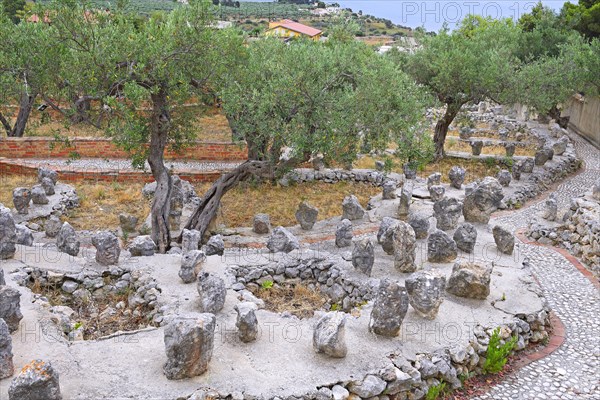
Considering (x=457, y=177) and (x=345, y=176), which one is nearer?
(x=457, y=177)

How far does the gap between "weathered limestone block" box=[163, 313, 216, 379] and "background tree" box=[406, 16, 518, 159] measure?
64.7 ft

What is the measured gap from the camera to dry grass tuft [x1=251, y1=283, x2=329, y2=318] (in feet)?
43.2

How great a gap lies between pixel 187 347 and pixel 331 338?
94.9 inches

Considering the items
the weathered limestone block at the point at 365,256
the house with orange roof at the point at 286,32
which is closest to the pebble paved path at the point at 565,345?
the weathered limestone block at the point at 365,256

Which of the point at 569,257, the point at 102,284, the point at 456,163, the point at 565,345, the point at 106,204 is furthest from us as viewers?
the point at 456,163

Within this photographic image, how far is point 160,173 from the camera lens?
17.0 meters

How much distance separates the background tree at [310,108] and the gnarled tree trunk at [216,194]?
30 millimetres

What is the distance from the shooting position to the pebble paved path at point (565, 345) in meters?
10.6

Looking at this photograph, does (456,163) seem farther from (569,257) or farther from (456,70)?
(569,257)

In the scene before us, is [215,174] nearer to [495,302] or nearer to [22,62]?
[22,62]

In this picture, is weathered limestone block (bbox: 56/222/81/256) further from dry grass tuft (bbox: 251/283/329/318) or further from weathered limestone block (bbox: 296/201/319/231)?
weathered limestone block (bbox: 296/201/319/231)

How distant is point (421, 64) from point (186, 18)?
15.5 metres

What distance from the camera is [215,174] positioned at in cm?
2497

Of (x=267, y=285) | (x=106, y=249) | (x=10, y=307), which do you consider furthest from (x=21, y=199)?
(x=267, y=285)
